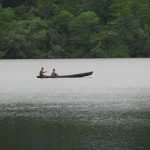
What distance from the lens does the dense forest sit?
140m

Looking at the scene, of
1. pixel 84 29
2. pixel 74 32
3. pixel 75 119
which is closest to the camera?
pixel 75 119

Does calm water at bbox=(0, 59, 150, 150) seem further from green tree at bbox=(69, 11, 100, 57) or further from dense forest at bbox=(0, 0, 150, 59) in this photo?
green tree at bbox=(69, 11, 100, 57)

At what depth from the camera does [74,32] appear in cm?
14588

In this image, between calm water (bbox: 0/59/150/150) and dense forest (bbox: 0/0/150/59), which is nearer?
calm water (bbox: 0/59/150/150)

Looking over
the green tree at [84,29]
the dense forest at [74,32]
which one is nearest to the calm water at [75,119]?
the dense forest at [74,32]

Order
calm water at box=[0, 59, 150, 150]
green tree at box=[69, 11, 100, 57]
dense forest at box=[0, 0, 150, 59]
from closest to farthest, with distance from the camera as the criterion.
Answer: calm water at box=[0, 59, 150, 150] → dense forest at box=[0, 0, 150, 59] → green tree at box=[69, 11, 100, 57]

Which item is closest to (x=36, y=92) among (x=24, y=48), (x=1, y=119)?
(x=1, y=119)

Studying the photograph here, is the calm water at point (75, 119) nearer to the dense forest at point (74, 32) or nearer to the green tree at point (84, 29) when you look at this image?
the dense forest at point (74, 32)

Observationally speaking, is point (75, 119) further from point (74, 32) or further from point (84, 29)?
point (74, 32)

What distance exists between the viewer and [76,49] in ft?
479

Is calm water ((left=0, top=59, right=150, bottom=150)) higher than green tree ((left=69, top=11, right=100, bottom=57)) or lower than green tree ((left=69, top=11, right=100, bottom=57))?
lower

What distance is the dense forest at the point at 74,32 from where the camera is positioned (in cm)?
13965

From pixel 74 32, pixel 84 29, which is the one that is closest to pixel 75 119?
pixel 84 29

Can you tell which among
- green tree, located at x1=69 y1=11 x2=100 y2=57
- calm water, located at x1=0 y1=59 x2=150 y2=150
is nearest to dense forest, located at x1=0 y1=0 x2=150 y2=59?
green tree, located at x1=69 y1=11 x2=100 y2=57
